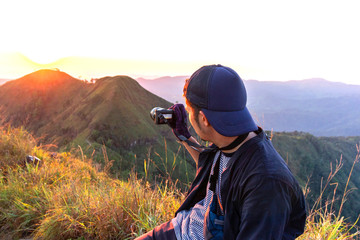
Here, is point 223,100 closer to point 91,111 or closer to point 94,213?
point 94,213

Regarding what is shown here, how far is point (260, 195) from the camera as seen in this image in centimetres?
117

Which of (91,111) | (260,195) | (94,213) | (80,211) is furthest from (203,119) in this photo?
(91,111)

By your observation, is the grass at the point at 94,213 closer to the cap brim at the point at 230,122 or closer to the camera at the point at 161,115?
the camera at the point at 161,115

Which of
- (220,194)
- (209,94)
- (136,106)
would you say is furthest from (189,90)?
(136,106)

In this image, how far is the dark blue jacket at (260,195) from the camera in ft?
3.81

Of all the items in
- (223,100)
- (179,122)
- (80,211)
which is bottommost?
(80,211)

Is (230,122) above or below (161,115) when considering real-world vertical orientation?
above

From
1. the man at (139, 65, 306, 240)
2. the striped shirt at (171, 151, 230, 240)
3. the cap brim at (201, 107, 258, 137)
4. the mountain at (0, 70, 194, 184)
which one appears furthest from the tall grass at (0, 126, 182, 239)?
the mountain at (0, 70, 194, 184)

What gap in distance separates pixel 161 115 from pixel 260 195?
1.16 meters

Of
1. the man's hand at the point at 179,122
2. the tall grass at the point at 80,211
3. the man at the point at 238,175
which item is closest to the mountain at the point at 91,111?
the tall grass at the point at 80,211

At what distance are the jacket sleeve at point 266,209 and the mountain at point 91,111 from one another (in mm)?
49869

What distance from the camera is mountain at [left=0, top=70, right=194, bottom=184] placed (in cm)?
6656

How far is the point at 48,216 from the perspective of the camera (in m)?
2.92

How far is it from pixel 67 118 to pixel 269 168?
290 ft
